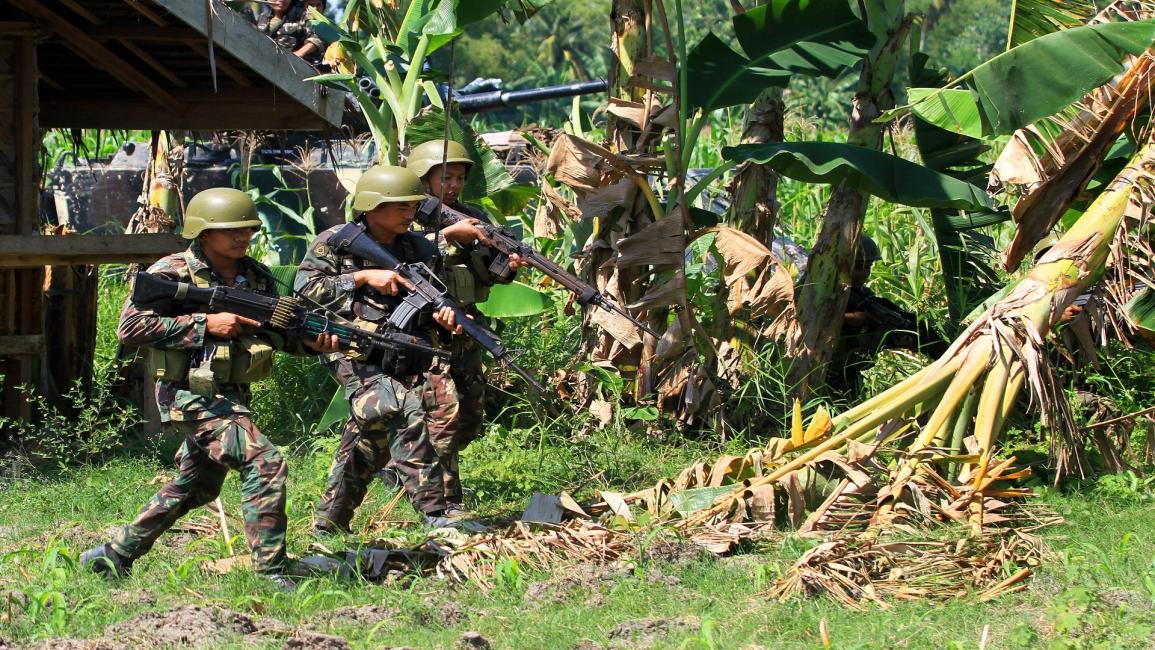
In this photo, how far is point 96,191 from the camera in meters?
12.6

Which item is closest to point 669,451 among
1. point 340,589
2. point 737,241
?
point 737,241

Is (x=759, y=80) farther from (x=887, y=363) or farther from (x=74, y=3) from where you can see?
(x=74, y=3)

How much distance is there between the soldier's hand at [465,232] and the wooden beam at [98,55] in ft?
9.03

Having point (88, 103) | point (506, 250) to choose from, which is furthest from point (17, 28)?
point (506, 250)

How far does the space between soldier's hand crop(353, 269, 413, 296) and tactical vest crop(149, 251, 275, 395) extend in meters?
0.85

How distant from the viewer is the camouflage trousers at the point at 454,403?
21.2 feet

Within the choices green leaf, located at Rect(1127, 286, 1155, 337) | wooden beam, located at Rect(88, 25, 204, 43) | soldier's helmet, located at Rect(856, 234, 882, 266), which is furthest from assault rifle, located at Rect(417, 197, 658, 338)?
green leaf, located at Rect(1127, 286, 1155, 337)

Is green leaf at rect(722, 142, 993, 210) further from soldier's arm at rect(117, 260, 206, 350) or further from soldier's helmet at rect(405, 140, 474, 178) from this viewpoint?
soldier's arm at rect(117, 260, 206, 350)

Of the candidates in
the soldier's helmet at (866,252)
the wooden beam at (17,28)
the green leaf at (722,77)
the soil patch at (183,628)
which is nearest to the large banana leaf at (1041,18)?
the green leaf at (722,77)

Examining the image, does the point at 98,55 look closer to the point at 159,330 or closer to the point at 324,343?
the point at 324,343

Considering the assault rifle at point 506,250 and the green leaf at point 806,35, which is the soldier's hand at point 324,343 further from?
the green leaf at point 806,35

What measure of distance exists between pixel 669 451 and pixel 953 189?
7.12ft

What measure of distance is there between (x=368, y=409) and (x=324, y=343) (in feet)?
1.54

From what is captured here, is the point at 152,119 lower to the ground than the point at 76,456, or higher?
higher
